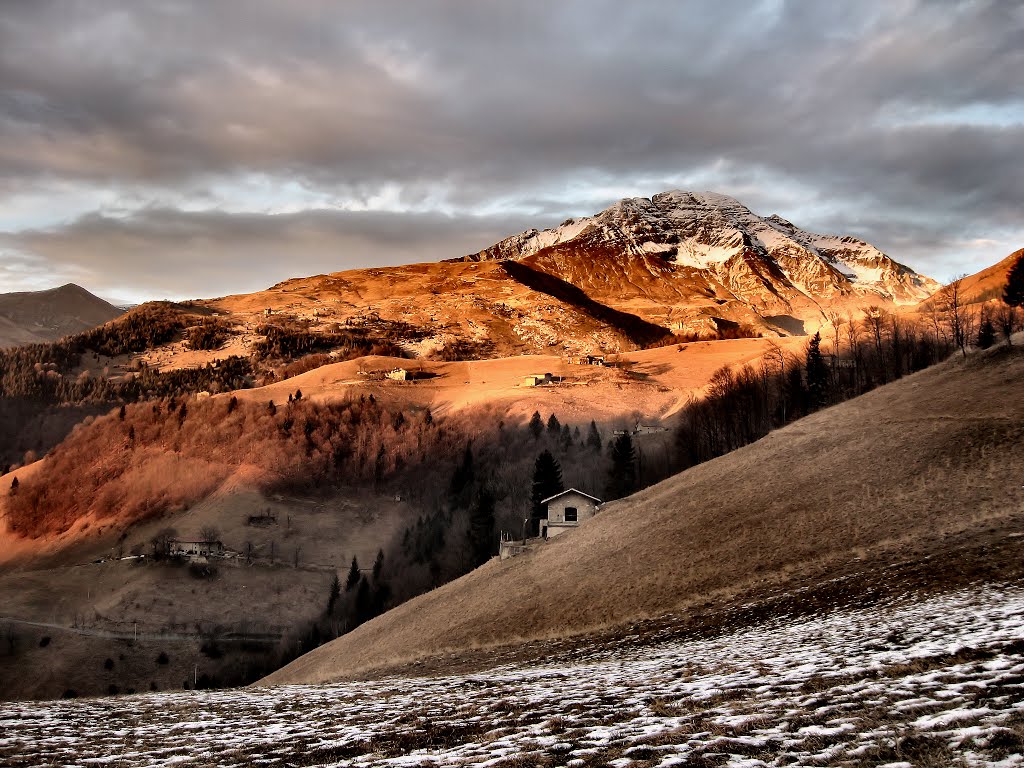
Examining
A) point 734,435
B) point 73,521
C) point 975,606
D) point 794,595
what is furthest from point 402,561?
point 975,606

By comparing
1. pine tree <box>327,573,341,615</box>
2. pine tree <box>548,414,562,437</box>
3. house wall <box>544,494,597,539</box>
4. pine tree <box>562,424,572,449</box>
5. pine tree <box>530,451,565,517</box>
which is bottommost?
pine tree <box>327,573,341,615</box>

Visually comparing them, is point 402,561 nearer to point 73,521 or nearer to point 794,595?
point 73,521

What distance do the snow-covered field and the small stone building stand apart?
1881 inches

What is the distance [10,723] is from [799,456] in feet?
166

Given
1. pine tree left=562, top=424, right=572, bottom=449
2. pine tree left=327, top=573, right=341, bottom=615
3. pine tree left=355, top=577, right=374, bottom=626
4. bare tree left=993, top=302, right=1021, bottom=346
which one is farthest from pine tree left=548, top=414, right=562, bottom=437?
bare tree left=993, top=302, right=1021, bottom=346

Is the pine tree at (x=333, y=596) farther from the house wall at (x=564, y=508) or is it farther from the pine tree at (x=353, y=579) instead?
the house wall at (x=564, y=508)

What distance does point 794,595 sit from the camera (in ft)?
107

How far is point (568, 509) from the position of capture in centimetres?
7644

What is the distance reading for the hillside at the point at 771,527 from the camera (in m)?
37.5

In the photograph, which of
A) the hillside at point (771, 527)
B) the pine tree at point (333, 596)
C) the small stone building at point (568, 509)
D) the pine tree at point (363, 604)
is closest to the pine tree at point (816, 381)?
the hillside at point (771, 527)

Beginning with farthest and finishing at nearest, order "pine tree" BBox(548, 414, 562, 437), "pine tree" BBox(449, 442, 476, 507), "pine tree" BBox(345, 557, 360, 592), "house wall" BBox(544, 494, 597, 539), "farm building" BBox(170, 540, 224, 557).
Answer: "pine tree" BBox(548, 414, 562, 437) < "pine tree" BBox(449, 442, 476, 507) < "farm building" BBox(170, 540, 224, 557) < "pine tree" BBox(345, 557, 360, 592) < "house wall" BBox(544, 494, 597, 539)

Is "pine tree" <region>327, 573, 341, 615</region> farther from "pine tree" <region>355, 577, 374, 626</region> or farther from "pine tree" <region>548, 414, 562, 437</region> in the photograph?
"pine tree" <region>548, 414, 562, 437</region>

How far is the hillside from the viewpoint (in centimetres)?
3747

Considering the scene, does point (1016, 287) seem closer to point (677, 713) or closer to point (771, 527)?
point (771, 527)
